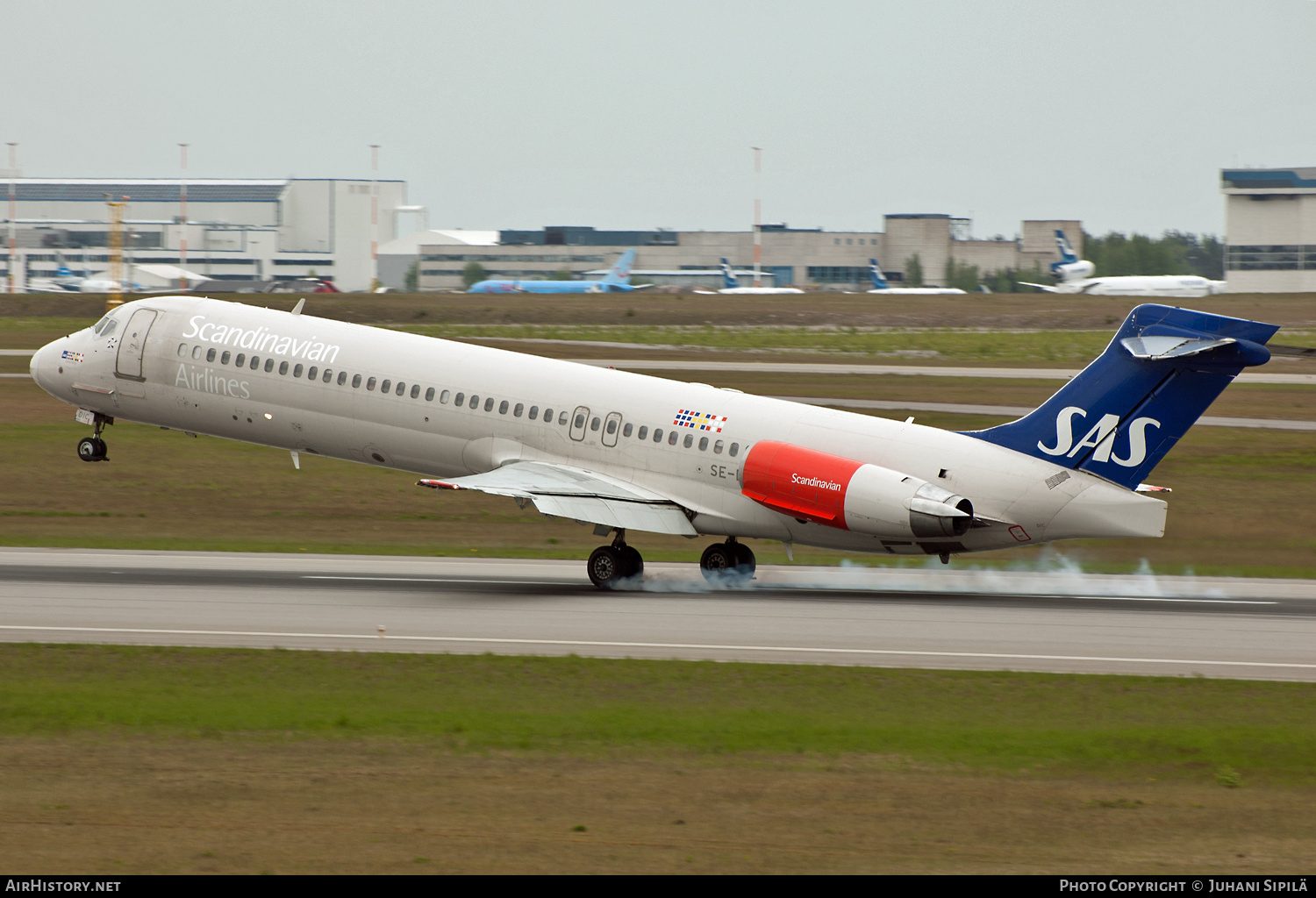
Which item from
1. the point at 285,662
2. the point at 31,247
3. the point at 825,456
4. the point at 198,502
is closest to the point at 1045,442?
the point at 825,456

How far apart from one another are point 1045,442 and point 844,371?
138ft

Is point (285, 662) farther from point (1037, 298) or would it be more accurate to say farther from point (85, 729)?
point (1037, 298)

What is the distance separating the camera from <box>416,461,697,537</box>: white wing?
26625 millimetres

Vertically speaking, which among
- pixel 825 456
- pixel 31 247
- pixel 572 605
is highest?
pixel 31 247

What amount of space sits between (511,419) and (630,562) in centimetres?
394

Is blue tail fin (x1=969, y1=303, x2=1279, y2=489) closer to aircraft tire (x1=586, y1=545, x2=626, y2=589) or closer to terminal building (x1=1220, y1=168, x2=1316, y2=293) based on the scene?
aircraft tire (x1=586, y1=545, x2=626, y2=589)

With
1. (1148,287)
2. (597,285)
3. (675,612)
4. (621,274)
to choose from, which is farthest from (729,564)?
(597,285)

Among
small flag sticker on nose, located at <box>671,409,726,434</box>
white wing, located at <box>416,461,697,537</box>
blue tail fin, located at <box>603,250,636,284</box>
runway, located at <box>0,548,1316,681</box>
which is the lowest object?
runway, located at <box>0,548,1316,681</box>

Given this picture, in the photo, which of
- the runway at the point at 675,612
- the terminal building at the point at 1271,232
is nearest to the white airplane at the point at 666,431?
the runway at the point at 675,612

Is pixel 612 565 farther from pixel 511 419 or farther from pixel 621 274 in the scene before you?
pixel 621 274

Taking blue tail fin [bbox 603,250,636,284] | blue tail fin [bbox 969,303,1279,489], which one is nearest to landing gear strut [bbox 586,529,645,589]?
blue tail fin [bbox 969,303,1279,489]

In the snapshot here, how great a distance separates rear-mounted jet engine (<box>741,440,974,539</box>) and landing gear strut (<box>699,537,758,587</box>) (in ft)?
6.44

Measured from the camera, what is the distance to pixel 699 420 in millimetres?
28359

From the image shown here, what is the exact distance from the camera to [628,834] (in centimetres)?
1273
